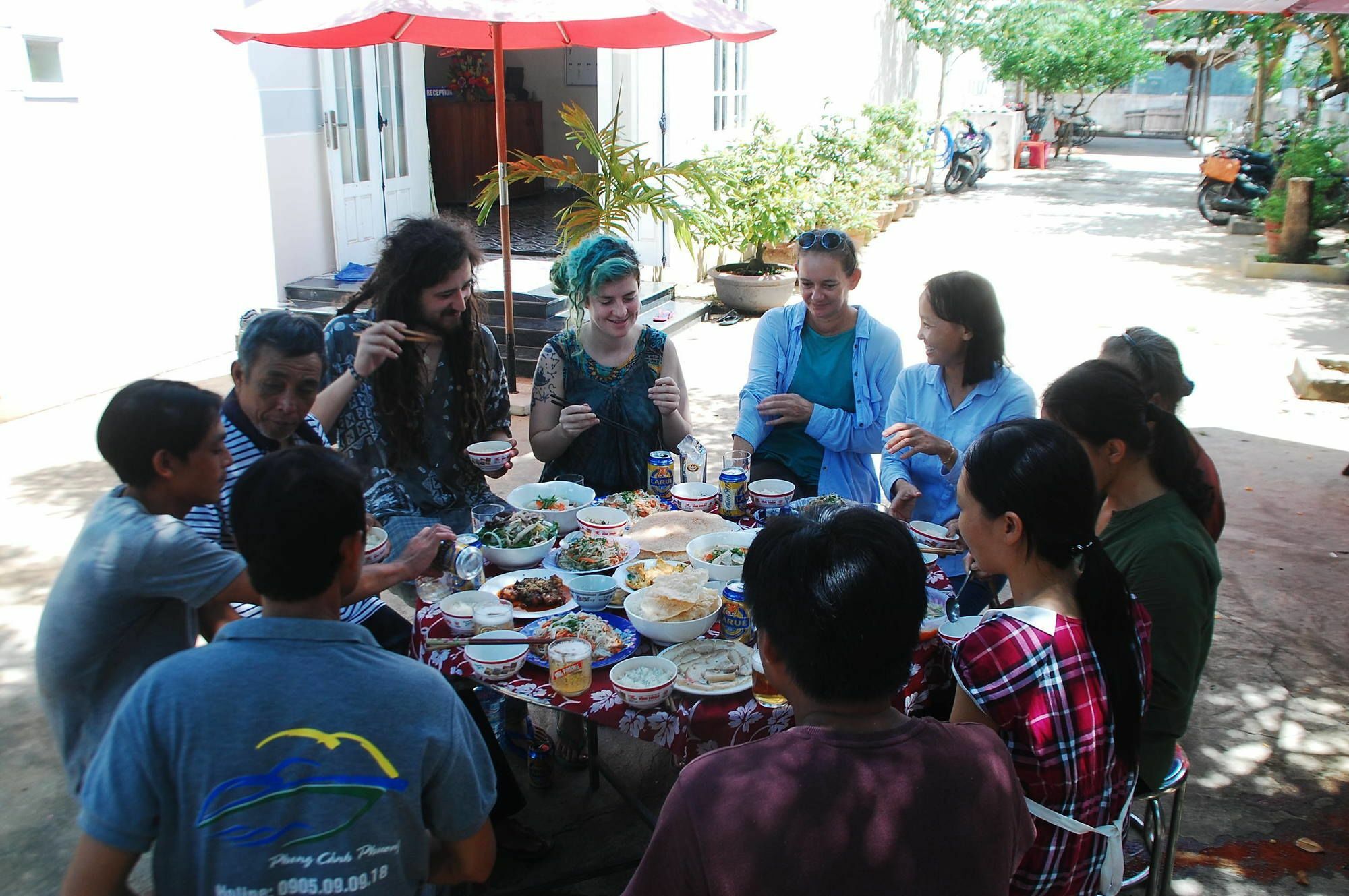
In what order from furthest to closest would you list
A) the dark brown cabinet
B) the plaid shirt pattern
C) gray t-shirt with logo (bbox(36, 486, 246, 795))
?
the dark brown cabinet → gray t-shirt with logo (bbox(36, 486, 246, 795)) → the plaid shirt pattern

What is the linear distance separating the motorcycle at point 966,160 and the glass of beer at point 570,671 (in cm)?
1834

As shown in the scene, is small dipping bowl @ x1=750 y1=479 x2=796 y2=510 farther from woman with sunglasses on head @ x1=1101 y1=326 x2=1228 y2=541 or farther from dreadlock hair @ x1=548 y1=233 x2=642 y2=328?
woman with sunglasses on head @ x1=1101 y1=326 x2=1228 y2=541

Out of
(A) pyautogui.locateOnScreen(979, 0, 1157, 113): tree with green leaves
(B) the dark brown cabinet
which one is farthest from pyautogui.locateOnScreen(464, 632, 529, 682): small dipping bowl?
(A) pyautogui.locateOnScreen(979, 0, 1157, 113): tree with green leaves

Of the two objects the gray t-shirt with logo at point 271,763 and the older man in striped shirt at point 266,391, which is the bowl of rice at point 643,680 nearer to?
the gray t-shirt with logo at point 271,763

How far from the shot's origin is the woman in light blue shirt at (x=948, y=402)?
312 centimetres

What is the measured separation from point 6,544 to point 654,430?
3161mm

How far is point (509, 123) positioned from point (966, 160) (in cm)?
891

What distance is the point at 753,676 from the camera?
2127 millimetres

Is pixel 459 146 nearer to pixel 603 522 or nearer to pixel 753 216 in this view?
pixel 753 216

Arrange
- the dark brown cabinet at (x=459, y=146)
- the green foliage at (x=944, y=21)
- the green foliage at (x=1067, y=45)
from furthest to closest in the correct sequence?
1. the green foliage at (x=1067, y=45)
2. the green foliage at (x=944, y=21)
3. the dark brown cabinet at (x=459, y=146)

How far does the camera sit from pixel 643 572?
2596mm

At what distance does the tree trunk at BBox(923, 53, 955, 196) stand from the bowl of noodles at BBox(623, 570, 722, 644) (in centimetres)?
1654

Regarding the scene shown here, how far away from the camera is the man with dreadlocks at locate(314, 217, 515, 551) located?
3143 mm

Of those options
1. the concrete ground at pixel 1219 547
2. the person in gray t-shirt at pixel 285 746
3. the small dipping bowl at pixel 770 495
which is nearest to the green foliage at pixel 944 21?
the concrete ground at pixel 1219 547
